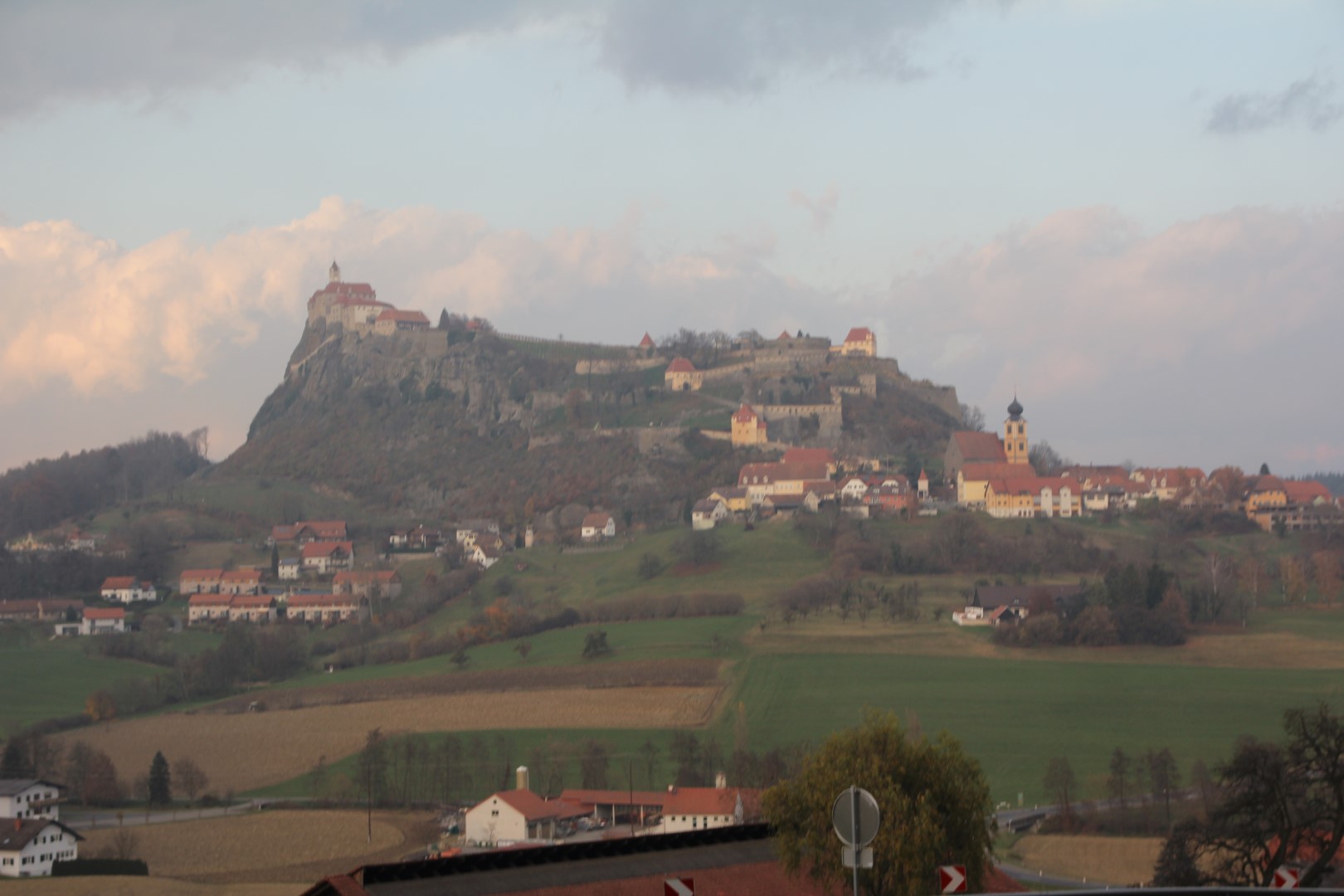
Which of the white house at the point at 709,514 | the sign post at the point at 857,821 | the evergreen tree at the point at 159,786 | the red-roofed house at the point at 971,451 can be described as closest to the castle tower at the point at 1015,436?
the red-roofed house at the point at 971,451

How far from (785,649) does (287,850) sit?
38.7 meters

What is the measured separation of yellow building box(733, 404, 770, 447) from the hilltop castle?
50.8 metres

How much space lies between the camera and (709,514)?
129m

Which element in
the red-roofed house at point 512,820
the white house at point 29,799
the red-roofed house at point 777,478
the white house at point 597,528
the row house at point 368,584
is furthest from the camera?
the red-roofed house at point 777,478

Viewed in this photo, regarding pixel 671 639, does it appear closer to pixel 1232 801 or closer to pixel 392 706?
pixel 392 706

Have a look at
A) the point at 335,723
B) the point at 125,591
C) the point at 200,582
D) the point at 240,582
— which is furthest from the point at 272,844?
the point at 125,591

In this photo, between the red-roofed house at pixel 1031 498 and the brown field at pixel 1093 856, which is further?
the red-roofed house at pixel 1031 498

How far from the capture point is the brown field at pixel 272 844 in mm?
46969

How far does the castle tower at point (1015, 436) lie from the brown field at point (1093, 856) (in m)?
97.6

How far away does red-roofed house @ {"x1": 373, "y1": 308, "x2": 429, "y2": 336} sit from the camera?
187m

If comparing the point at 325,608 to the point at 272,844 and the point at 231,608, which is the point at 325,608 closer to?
the point at 231,608

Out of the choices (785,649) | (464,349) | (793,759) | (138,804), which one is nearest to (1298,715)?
(793,759)

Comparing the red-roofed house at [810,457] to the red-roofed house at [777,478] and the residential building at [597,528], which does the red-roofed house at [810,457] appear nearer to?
the red-roofed house at [777,478]

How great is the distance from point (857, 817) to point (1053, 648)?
243 ft
